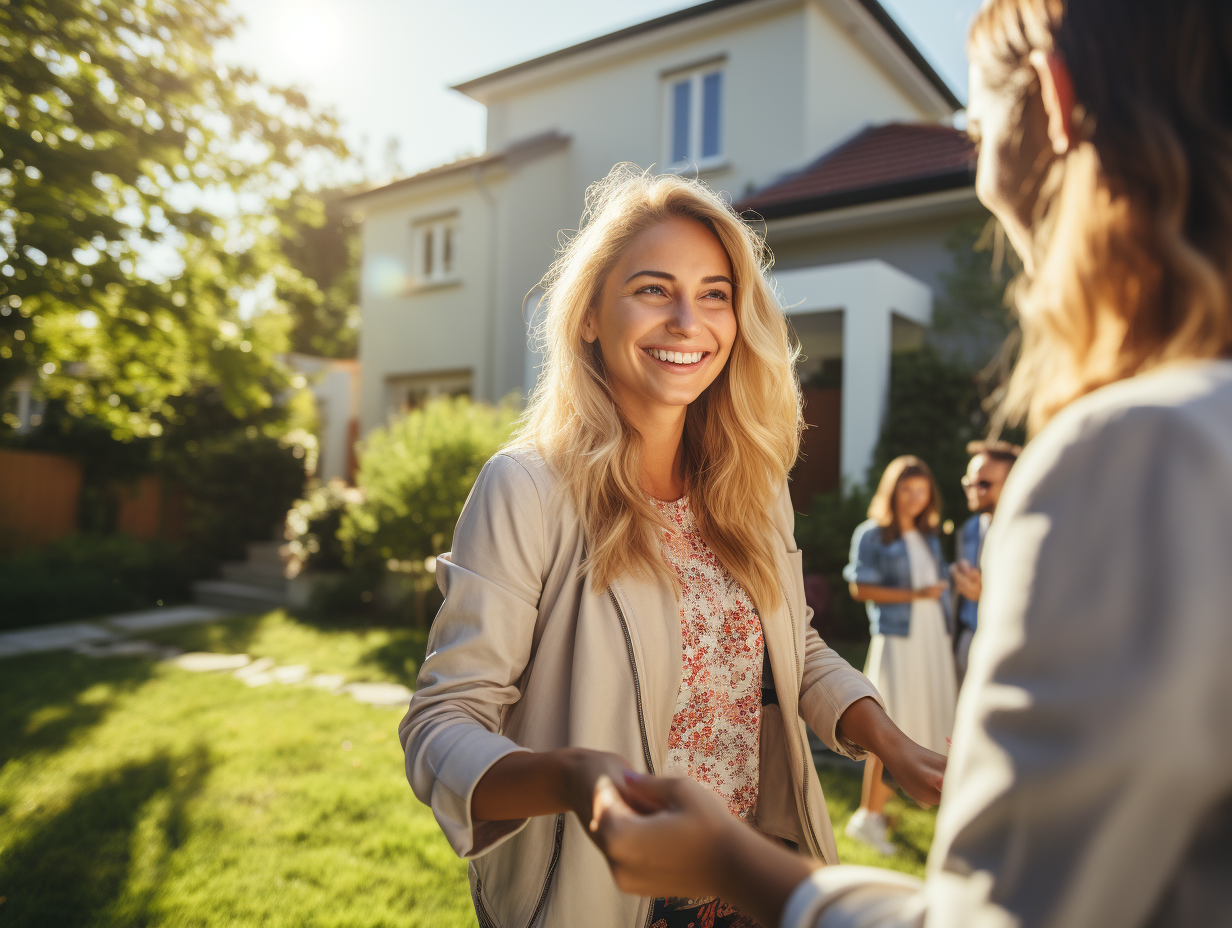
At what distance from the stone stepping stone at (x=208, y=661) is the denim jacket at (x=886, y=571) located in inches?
259

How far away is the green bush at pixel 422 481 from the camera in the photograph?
991 cm

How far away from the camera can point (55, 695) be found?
287 inches

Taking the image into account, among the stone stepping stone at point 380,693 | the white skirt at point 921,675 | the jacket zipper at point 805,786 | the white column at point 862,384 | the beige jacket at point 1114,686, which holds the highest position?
the white column at point 862,384

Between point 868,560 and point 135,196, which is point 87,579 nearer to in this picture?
point 135,196

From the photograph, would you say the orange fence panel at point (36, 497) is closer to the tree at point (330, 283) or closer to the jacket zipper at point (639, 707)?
the jacket zipper at point (639, 707)

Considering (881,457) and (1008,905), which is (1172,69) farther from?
(881,457)

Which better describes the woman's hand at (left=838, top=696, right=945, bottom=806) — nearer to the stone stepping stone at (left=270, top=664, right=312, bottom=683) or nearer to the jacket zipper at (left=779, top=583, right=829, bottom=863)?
the jacket zipper at (left=779, top=583, right=829, bottom=863)

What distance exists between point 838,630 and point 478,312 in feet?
31.5

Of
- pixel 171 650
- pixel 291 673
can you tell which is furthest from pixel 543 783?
pixel 171 650

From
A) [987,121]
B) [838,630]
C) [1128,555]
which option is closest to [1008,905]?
[1128,555]

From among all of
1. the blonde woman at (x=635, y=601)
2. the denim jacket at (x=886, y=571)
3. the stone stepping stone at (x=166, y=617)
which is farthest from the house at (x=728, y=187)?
the blonde woman at (x=635, y=601)

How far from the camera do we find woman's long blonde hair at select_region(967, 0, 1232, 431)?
74 cm

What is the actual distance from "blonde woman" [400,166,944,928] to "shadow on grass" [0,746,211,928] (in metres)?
3.10

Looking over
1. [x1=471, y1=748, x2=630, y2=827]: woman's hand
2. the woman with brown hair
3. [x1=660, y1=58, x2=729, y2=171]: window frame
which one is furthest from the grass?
[x1=660, y1=58, x2=729, y2=171]: window frame
